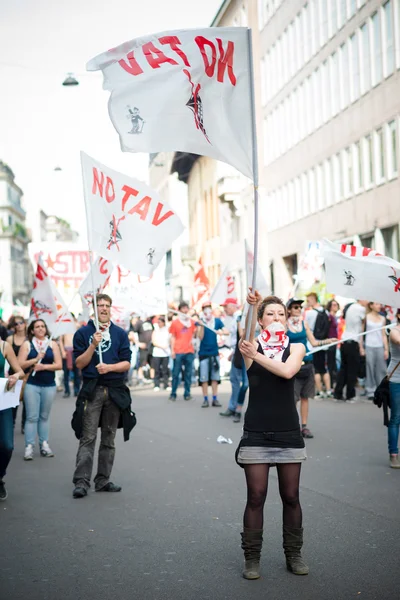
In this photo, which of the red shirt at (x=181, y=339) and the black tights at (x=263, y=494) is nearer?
the black tights at (x=263, y=494)

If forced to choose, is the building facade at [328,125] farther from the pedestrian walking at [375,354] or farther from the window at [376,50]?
the pedestrian walking at [375,354]

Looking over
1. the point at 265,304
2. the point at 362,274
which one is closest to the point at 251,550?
the point at 265,304

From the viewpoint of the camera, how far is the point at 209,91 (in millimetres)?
7602

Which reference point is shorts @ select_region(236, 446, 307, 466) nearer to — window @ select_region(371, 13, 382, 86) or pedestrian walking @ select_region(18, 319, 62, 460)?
pedestrian walking @ select_region(18, 319, 62, 460)

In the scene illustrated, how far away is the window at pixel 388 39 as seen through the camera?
96.0 feet

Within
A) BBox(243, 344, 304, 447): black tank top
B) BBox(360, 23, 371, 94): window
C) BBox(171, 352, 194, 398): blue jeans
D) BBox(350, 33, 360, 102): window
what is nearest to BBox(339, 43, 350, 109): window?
BBox(350, 33, 360, 102): window

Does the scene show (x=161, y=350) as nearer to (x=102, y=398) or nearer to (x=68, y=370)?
(x=68, y=370)

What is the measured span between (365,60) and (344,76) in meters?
2.12

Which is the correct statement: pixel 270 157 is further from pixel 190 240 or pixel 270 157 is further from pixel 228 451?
pixel 228 451

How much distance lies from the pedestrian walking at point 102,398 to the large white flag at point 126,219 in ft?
1.73

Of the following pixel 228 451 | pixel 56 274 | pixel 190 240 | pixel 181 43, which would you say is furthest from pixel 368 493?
pixel 190 240

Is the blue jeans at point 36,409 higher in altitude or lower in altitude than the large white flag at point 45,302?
lower

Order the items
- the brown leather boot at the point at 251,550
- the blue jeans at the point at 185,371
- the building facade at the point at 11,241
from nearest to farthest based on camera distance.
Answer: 1. the brown leather boot at the point at 251,550
2. the blue jeans at the point at 185,371
3. the building facade at the point at 11,241

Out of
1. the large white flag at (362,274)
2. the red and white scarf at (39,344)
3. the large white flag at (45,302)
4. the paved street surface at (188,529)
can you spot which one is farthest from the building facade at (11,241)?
the large white flag at (362,274)
